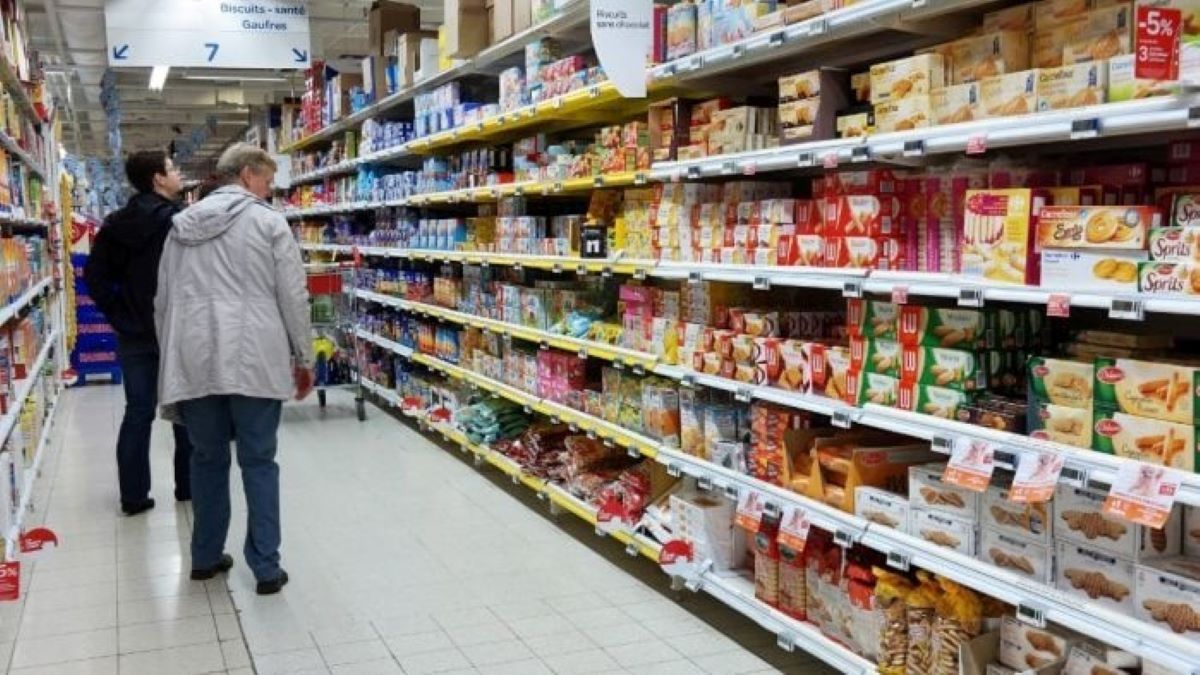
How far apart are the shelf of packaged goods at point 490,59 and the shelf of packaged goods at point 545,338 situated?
158 centimetres

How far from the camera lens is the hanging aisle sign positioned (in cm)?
421

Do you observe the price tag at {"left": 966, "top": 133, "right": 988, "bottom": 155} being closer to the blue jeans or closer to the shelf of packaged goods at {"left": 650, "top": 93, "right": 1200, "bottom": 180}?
the shelf of packaged goods at {"left": 650, "top": 93, "right": 1200, "bottom": 180}

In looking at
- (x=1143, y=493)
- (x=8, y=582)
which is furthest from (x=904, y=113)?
(x=8, y=582)

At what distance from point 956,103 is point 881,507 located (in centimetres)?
121

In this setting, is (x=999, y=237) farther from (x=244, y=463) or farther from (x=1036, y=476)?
(x=244, y=463)

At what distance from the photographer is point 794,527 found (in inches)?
139

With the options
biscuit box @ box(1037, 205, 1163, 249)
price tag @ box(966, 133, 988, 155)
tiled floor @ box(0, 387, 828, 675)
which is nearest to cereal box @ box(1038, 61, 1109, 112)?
price tag @ box(966, 133, 988, 155)

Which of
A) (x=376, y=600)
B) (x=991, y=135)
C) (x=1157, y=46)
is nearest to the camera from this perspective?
(x=1157, y=46)

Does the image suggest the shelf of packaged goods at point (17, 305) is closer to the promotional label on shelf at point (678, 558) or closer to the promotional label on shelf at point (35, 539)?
the promotional label on shelf at point (35, 539)

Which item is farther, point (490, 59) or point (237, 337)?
point (490, 59)

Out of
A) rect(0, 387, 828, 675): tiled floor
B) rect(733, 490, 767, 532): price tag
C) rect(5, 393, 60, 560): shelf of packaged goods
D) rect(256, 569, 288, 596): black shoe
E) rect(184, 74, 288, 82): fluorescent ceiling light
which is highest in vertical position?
rect(184, 74, 288, 82): fluorescent ceiling light

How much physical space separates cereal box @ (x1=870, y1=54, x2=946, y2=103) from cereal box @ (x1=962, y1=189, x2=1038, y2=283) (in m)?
0.36

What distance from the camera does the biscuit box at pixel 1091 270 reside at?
237 cm

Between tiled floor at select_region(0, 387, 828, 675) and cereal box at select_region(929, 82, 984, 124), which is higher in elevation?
cereal box at select_region(929, 82, 984, 124)
